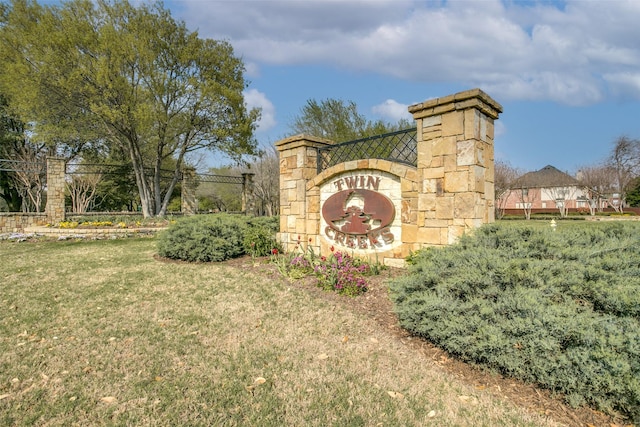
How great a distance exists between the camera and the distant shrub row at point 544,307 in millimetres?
2158

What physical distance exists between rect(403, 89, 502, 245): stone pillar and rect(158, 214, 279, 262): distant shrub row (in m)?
3.48

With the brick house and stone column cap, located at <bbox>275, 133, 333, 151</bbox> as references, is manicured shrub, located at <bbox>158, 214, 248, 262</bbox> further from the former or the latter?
the brick house

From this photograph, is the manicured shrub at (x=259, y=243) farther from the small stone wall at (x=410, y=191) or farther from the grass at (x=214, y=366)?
the grass at (x=214, y=366)

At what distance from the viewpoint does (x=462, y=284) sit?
117 inches

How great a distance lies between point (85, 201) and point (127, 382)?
939 inches

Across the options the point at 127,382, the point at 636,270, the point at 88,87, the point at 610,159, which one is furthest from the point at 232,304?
the point at 610,159

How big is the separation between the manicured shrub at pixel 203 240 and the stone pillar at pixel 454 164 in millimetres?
3944

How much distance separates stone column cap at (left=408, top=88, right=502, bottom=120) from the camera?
182 inches

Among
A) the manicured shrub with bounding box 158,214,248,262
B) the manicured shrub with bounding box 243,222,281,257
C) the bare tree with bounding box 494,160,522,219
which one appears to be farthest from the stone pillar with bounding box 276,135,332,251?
the bare tree with bounding box 494,160,522,219

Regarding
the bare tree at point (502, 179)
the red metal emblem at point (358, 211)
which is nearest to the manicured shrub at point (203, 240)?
the red metal emblem at point (358, 211)

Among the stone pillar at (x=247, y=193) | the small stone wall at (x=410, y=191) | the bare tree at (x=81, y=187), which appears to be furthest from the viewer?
the bare tree at (x=81, y=187)

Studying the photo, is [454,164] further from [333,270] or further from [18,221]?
[18,221]

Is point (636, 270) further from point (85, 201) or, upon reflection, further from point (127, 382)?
point (85, 201)

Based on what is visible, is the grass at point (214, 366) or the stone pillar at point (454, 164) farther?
the stone pillar at point (454, 164)
